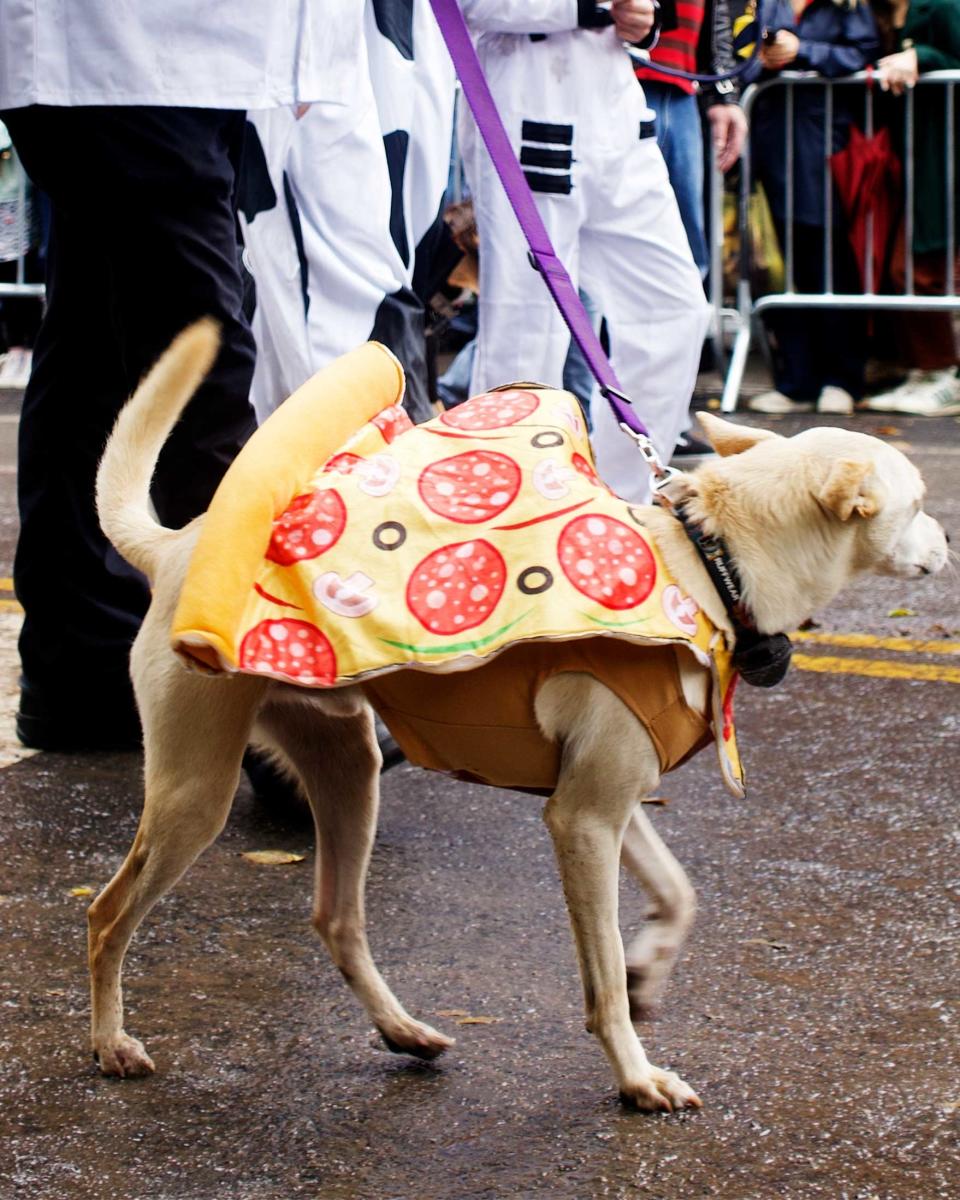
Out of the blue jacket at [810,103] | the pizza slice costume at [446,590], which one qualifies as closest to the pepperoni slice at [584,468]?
the pizza slice costume at [446,590]

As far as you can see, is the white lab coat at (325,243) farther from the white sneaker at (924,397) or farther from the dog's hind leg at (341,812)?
the white sneaker at (924,397)

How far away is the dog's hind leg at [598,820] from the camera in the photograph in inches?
97.3

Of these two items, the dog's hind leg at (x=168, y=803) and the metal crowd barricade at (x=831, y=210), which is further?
the metal crowd barricade at (x=831, y=210)

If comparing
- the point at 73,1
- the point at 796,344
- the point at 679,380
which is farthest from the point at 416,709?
the point at 796,344

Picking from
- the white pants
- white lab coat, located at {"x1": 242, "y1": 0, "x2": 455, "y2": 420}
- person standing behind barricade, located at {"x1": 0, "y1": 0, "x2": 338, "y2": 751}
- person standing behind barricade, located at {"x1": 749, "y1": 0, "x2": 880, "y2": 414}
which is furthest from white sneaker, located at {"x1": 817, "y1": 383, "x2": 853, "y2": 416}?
person standing behind barricade, located at {"x1": 0, "y1": 0, "x2": 338, "y2": 751}

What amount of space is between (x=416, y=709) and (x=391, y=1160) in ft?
2.04

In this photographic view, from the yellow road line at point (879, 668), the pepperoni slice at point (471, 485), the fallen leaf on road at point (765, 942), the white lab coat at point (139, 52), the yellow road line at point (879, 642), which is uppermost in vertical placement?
the white lab coat at point (139, 52)

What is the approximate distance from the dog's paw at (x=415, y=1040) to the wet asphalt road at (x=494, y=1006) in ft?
0.13

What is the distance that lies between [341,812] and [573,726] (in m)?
0.52

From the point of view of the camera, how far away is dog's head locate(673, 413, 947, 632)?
8.39 feet

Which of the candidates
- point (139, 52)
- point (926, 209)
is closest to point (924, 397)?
point (926, 209)

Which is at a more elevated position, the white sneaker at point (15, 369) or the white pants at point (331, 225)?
the white pants at point (331, 225)

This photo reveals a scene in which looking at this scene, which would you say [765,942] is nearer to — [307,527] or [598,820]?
[598,820]

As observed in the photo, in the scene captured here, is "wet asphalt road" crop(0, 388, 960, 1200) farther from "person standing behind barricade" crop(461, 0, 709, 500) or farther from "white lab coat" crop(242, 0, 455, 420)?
"person standing behind barricade" crop(461, 0, 709, 500)
